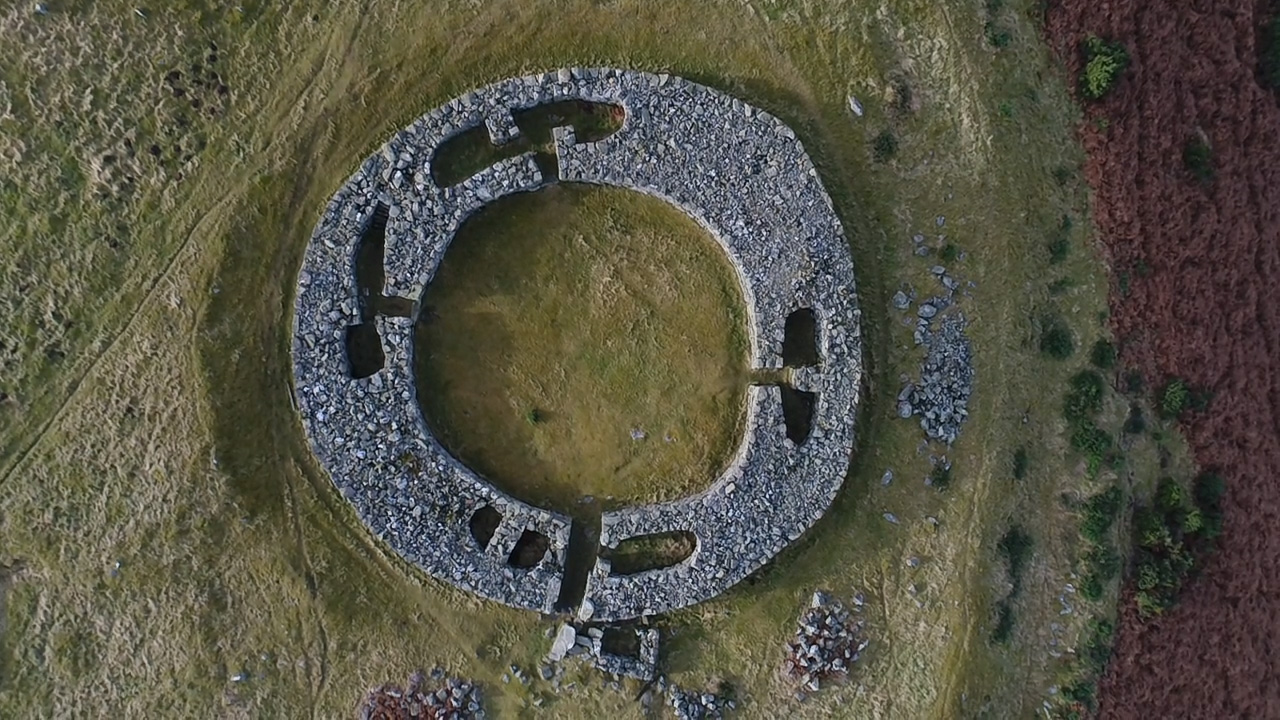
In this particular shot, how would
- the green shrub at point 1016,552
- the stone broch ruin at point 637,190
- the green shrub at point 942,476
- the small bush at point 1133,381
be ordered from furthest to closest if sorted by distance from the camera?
the small bush at point 1133,381, the green shrub at point 1016,552, the green shrub at point 942,476, the stone broch ruin at point 637,190

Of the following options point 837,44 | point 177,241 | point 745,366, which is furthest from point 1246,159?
point 177,241

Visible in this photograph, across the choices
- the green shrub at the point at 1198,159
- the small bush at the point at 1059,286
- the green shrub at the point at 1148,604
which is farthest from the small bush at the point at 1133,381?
the green shrub at the point at 1198,159

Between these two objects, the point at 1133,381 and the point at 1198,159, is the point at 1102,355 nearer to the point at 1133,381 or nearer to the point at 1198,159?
the point at 1133,381

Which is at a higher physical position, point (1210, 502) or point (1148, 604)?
point (1210, 502)

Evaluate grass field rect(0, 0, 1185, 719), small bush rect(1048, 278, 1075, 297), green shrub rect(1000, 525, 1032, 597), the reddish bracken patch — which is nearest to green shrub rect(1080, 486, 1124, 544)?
grass field rect(0, 0, 1185, 719)

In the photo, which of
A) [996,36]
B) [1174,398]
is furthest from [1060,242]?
[996,36]

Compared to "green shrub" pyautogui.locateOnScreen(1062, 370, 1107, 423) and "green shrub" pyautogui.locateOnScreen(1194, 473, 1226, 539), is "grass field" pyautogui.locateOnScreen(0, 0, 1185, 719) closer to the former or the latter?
"green shrub" pyautogui.locateOnScreen(1062, 370, 1107, 423)

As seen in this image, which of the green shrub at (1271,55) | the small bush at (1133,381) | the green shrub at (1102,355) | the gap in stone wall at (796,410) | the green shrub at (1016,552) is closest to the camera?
the green shrub at (1016,552)

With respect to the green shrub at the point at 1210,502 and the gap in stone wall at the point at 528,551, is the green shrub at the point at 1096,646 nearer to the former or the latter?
the green shrub at the point at 1210,502

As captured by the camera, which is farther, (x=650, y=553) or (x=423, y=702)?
(x=650, y=553)
